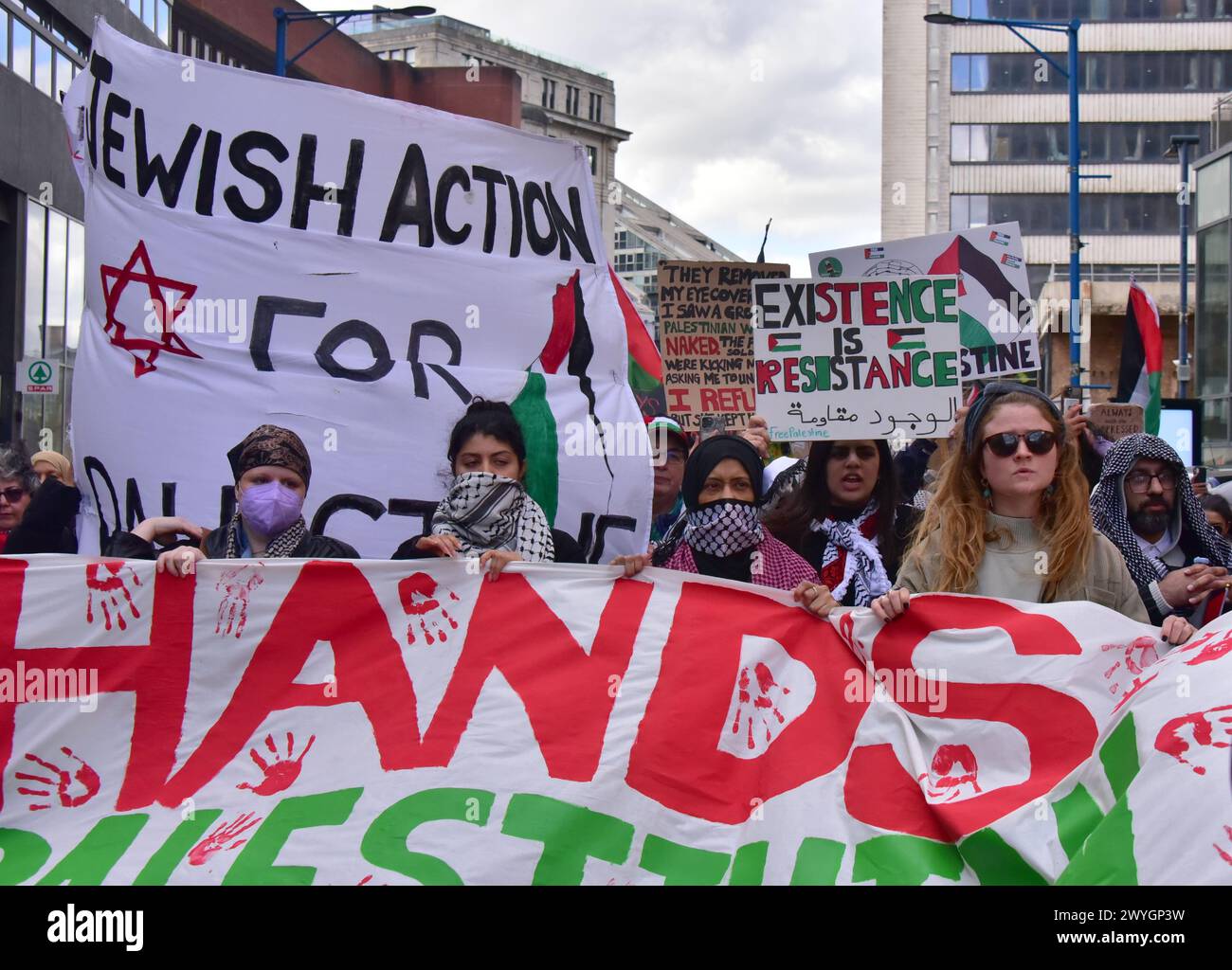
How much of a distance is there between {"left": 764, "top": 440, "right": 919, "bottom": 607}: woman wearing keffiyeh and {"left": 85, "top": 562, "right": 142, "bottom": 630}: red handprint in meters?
2.38

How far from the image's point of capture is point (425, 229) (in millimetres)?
5496

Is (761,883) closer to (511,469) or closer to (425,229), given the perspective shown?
(511,469)

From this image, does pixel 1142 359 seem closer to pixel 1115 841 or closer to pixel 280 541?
pixel 280 541

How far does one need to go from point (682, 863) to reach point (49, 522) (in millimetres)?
2837

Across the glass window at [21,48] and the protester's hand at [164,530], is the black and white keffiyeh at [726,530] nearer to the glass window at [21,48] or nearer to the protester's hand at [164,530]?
the protester's hand at [164,530]

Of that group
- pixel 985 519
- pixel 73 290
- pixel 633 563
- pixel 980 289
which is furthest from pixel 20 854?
pixel 73 290

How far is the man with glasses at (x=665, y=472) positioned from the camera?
6.51m

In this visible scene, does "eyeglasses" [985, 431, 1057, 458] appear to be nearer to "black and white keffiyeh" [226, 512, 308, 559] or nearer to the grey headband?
the grey headband

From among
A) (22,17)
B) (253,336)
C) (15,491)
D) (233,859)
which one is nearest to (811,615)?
(233,859)

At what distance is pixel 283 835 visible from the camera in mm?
3697

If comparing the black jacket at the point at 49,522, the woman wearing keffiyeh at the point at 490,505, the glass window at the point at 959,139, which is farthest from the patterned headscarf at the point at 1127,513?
the glass window at the point at 959,139

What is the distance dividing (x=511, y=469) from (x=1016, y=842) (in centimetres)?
215

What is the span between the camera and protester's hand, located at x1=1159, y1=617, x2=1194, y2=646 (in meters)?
3.90

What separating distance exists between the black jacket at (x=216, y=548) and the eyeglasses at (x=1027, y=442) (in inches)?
82.6
